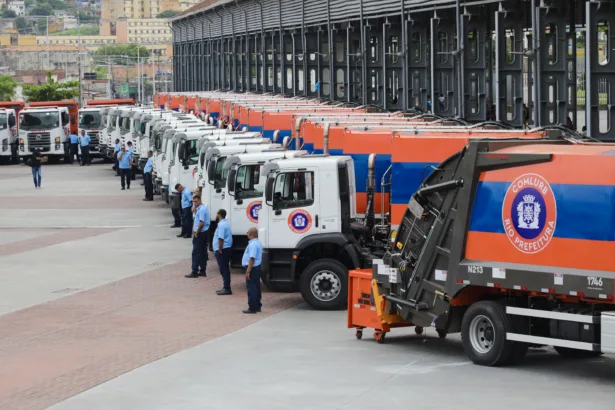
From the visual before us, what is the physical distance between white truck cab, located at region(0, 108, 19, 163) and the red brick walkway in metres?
39.2

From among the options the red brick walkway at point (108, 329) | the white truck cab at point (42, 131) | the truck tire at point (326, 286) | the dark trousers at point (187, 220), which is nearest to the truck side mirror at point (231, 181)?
the red brick walkway at point (108, 329)

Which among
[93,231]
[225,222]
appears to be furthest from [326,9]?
[225,222]

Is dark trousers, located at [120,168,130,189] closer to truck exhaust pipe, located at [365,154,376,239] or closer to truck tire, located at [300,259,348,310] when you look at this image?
truck exhaust pipe, located at [365,154,376,239]

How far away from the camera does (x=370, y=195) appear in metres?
23.6

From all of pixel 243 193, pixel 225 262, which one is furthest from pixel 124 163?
pixel 225 262

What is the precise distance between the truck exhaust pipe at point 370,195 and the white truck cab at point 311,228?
697mm

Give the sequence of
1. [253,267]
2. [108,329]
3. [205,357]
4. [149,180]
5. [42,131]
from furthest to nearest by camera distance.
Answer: [42,131] → [149,180] → [253,267] → [108,329] → [205,357]

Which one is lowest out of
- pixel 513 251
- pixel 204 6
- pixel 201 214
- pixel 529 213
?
pixel 201 214

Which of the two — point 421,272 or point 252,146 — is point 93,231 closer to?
point 252,146

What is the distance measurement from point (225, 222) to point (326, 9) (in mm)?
34072

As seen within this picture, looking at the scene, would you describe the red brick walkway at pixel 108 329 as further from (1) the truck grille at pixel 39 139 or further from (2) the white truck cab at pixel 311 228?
(1) the truck grille at pixel 39 139

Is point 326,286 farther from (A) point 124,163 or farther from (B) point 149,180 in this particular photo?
(A) point 124,163

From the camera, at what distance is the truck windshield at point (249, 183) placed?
25109 millimetres

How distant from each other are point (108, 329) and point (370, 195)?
5.85m
